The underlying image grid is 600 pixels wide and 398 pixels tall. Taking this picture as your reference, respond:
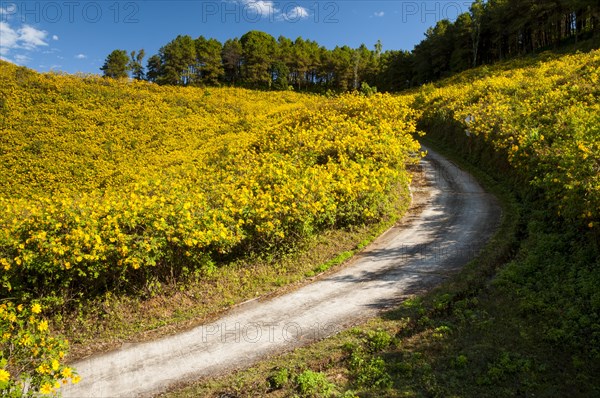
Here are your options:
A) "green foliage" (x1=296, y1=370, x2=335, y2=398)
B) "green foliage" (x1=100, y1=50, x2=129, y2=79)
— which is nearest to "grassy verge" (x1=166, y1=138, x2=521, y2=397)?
"green foliage" (x1=296, y1=370, x2=335, y2=398)

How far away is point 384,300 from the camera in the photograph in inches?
314

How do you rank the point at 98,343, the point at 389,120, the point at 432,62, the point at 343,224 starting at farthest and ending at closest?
the point at 432,62, the point at 389,120, the point at 343,224, the point at 98,343

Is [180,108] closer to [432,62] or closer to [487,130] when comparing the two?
[487,130]

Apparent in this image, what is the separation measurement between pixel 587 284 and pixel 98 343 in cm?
929

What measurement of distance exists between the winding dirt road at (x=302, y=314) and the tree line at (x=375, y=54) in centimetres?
3498

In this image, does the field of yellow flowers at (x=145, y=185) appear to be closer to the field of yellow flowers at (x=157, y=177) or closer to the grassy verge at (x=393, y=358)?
the field of yellow flowers at (x=157, y=177)

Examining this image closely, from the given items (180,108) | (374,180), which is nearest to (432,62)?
(180,108)

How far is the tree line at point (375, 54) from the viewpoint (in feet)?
138

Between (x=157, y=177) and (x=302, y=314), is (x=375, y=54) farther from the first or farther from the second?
(x=302, y=314)

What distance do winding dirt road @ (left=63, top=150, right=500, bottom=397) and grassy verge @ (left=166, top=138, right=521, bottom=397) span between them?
412mm

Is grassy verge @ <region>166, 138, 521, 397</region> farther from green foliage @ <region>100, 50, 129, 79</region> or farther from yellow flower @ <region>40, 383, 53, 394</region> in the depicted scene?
green foliage @ <region>100, 50, 129, 79</region>

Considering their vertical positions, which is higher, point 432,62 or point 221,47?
point 221,47

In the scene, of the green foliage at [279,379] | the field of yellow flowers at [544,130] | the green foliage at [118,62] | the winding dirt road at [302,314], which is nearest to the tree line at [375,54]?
the green foliage at [118,62]

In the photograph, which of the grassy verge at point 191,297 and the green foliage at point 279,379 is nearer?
the green foliage at point 279,379
